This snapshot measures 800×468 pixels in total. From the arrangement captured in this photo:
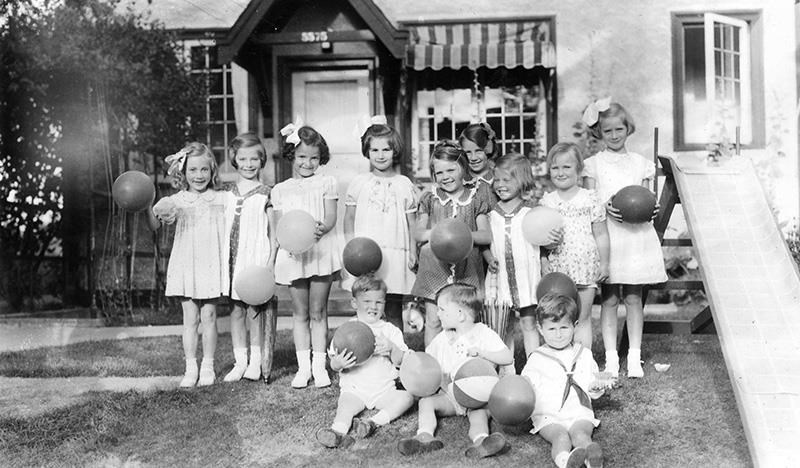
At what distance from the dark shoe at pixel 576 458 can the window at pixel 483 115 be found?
251 inches

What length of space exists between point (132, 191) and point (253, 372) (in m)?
1.31

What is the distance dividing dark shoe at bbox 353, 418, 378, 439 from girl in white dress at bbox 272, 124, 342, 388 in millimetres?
851

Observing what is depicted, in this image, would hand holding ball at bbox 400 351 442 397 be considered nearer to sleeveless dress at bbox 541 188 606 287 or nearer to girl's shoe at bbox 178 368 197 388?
sleeveless dress at bbox 541 188 606 287

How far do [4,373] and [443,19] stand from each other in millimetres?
6193

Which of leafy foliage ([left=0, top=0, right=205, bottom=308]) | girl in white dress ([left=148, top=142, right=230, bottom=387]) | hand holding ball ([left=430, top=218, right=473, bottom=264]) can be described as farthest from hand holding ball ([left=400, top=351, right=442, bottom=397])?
leafy foliage ([left=0, top=0, right=205, bottom=308])

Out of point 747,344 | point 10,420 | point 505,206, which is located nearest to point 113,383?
point 10,420

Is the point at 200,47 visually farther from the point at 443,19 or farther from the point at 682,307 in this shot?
the point at 682,307

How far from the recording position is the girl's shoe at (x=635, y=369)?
196 inches

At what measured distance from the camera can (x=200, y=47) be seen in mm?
10039

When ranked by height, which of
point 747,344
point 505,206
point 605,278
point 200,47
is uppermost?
point 200,47

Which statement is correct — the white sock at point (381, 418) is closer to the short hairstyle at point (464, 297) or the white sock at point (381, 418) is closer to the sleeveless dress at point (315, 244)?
the short hairstyle at point (464, 297)

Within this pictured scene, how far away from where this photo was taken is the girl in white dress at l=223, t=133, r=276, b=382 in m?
5.07

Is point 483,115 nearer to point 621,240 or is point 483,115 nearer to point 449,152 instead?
point 621,240

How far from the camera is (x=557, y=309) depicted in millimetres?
4031
